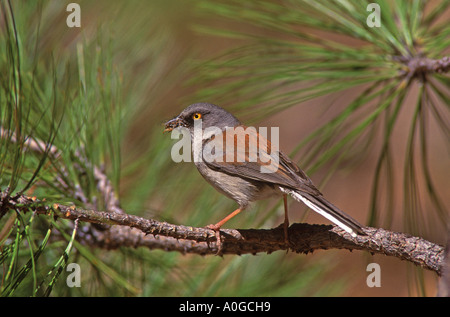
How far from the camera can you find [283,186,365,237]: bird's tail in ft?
6.20

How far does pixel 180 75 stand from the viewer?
2.73 metres

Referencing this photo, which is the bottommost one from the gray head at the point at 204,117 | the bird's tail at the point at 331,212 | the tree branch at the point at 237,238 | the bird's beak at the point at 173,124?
the tree branch at the point at 237,238

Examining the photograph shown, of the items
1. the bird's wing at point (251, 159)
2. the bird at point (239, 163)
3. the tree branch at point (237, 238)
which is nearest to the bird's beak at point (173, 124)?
the bird at point (239, 163)

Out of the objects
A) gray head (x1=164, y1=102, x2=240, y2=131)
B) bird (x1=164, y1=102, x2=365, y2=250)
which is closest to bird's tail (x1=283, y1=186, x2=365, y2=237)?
bird (x1=164, y1=102, x2=365, y2=250)

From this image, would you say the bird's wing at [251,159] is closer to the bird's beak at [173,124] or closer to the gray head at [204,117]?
the gray head at [204,117]

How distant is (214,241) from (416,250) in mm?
794

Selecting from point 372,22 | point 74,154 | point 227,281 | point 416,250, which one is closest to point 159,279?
point 227,281

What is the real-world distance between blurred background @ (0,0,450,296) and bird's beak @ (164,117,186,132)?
0.25 feet

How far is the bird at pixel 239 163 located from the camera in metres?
2.30

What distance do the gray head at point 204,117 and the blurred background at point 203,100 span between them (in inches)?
4.8

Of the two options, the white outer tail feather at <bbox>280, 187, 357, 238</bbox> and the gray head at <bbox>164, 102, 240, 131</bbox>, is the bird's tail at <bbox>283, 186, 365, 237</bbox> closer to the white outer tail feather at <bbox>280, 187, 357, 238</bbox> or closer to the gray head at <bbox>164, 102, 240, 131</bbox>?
the white outer tail feather at <bbox>280, 187, 357, 238</bbox>

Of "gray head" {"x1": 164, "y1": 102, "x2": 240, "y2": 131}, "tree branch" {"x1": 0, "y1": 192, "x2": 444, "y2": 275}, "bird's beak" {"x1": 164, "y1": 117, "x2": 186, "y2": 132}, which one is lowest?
"tree branch" {"x1": 0, "y1": 192, "x2": 444, "y2": 275}

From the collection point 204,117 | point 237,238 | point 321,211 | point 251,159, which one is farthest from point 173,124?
point 321,211
